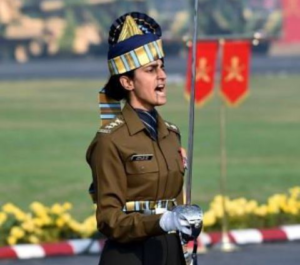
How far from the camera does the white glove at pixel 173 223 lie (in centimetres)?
451

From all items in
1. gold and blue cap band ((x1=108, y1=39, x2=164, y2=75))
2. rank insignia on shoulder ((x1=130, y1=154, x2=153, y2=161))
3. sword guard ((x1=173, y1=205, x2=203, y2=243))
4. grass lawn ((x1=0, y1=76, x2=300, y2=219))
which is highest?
gold and blue cap band ((x1=108, y1=39, x2=164, y2=75))

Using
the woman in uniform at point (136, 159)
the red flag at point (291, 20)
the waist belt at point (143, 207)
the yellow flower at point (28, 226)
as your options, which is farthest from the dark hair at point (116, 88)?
the red flag at point (291, 20)

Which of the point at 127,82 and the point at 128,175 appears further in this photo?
the point at 127,82

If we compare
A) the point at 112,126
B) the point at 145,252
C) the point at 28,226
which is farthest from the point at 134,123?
the point at 28,226

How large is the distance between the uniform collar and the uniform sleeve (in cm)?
12

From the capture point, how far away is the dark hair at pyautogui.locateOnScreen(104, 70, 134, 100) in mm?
4980

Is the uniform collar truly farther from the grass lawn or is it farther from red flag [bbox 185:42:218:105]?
the grass lawn

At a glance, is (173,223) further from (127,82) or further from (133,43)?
→ (133,43)

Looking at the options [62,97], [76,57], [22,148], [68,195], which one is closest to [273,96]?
[62,97]

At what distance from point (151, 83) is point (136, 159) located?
0.30m

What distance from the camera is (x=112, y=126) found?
4.96 meters

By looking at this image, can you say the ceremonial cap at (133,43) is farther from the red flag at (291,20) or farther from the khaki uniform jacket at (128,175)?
the red flag at (291,20)

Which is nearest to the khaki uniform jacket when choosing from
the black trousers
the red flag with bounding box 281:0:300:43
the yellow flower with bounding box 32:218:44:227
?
the black trousers

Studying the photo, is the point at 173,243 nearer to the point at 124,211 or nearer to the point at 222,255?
the point at 124,211
